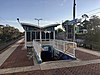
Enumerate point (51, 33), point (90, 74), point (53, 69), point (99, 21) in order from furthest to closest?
point (99, 21) → point (51, 33) → point (53, 69) → point (90, 74)

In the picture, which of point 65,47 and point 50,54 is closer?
point 65,47

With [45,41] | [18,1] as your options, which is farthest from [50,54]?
[18,1]

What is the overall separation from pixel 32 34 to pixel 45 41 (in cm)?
236

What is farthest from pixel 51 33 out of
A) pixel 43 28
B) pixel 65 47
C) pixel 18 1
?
pixel 65 47

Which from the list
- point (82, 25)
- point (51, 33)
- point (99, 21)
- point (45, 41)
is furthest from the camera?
point (82, 25)

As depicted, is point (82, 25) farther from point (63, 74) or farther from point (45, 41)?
point (63, 74)

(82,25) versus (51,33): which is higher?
(82,25)

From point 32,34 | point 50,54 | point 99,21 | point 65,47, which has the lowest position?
point 50,54

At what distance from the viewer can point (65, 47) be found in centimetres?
1133

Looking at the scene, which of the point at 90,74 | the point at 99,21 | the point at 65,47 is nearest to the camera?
the point at 90,74

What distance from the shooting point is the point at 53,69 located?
714 cm

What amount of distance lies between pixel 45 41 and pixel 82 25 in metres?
40.8

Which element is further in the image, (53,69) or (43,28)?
(43,28)

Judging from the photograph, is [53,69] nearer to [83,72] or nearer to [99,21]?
[83,72]
